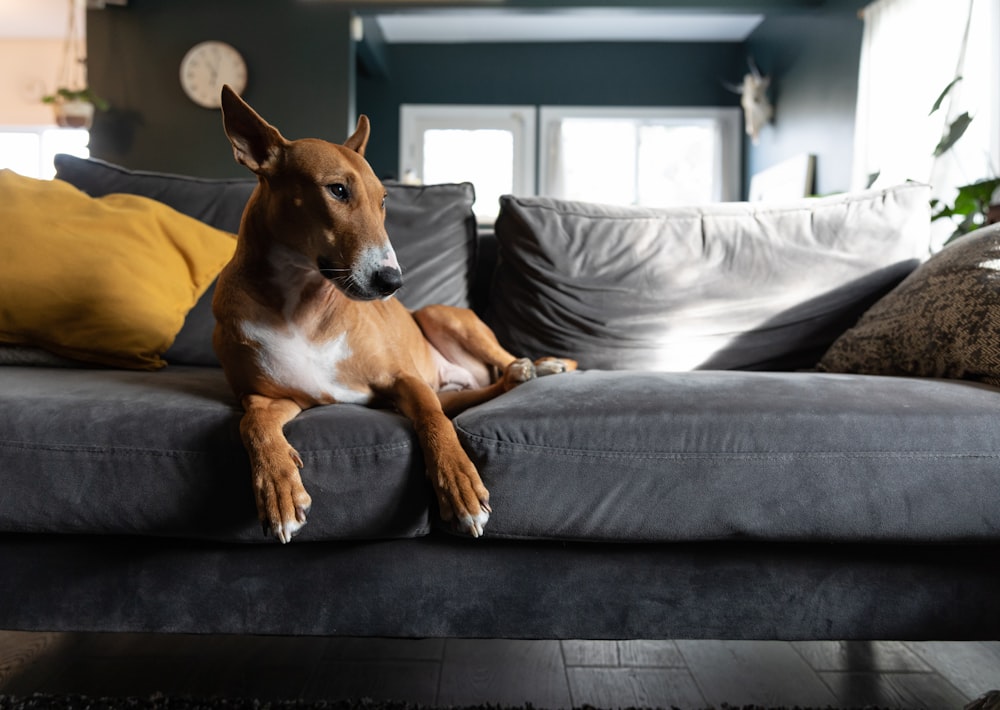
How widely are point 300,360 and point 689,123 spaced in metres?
7.36

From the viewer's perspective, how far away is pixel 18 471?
133 cm

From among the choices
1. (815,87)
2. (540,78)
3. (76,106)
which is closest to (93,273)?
(76,106)

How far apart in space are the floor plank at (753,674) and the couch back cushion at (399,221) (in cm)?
105

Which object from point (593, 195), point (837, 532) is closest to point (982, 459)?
point (837, 532)

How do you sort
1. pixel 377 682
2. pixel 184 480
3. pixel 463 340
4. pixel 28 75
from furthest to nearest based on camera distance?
1. pixel 28 75
2. pixel 463 340
3. pixel 377 682
4. pixel 184 480

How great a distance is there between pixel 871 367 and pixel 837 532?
614mm

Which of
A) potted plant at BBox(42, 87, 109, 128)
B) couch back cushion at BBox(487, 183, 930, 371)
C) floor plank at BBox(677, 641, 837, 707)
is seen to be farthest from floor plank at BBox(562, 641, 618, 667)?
potted plant at BBox(42, 87, 109, 128)

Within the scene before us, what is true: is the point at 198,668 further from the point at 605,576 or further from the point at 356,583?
the point at 605,576

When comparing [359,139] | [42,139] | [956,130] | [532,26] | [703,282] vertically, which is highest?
[532,26]

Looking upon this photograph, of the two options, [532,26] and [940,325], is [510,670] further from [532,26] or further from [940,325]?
[532,26]

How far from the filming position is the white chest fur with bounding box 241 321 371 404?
152cm

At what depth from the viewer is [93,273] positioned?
196 centimetres

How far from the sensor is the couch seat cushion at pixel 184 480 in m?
1.32

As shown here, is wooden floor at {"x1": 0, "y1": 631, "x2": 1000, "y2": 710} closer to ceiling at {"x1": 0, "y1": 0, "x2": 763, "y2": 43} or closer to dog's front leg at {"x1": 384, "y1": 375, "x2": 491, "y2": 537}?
dog's front leg at {"x1": 384, "y1": 375, "x2": 491, "y2": 537}
